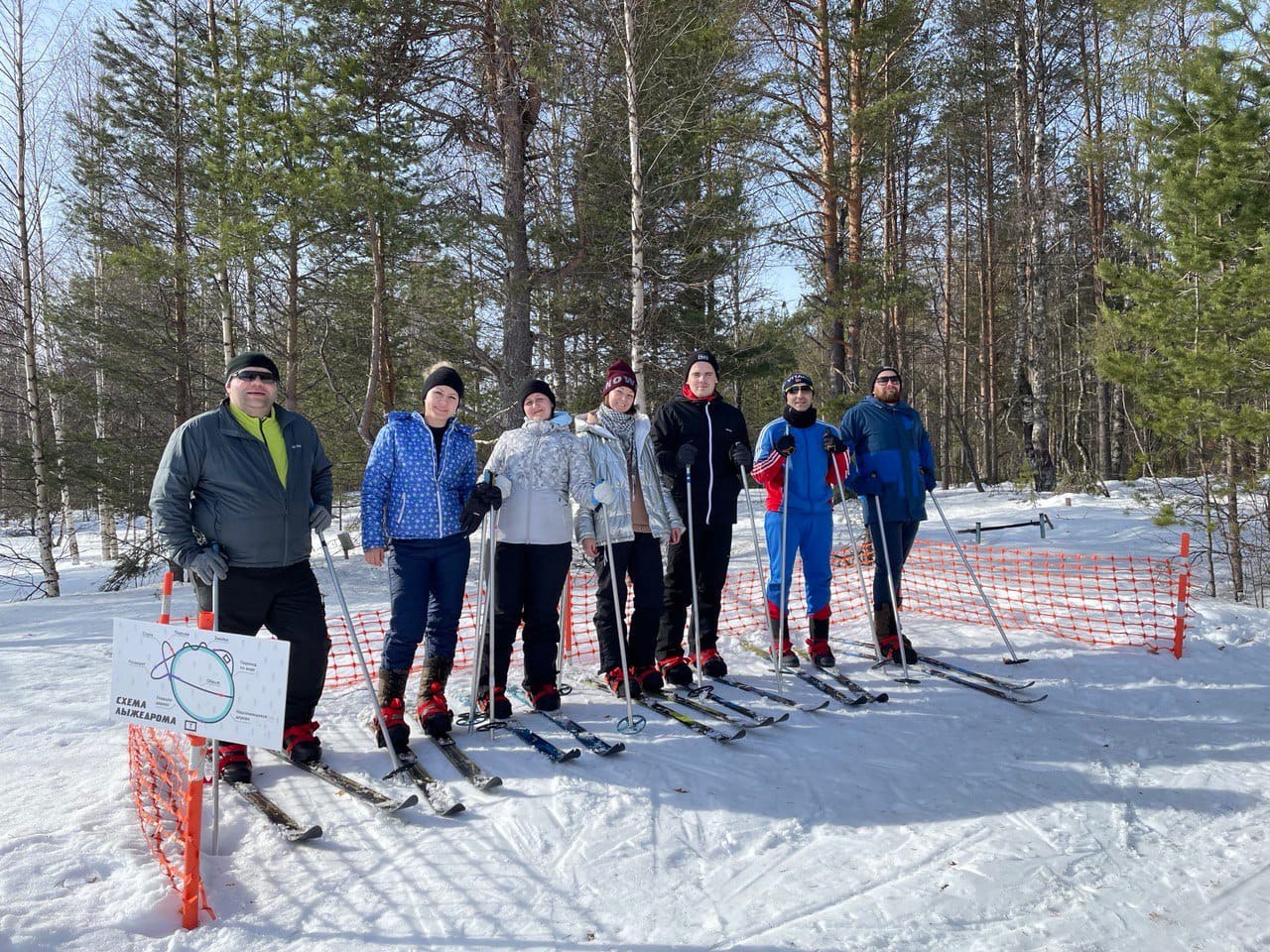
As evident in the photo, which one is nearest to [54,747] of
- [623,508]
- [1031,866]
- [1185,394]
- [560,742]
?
[560,742]

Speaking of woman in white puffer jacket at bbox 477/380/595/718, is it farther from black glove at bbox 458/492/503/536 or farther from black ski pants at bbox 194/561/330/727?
black ski pants at bbox 194/561/330/727

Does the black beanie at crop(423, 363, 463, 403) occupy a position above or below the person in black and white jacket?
above

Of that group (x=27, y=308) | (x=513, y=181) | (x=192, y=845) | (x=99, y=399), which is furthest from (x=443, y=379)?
(x=99, y=399)

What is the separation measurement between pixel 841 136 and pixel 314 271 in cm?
748

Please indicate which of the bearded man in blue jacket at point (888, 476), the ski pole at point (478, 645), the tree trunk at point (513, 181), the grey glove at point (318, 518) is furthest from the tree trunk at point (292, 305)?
the bearded man in blue jacket at point (888, 476)

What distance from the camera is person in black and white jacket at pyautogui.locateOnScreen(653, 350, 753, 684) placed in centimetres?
479

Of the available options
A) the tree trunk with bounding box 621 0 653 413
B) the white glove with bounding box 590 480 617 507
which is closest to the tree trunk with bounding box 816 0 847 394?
the tree trunk with bounding box 621 0 653 413

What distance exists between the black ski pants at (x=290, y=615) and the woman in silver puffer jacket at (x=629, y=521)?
145 cm

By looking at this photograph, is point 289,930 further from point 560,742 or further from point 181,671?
point 560,742

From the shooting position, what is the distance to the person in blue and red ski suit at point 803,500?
5.02 metres

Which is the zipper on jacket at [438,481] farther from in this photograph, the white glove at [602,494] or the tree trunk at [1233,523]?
the tree trunk at [1233,523]

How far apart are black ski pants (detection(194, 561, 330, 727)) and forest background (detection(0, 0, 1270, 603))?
16.9 feet

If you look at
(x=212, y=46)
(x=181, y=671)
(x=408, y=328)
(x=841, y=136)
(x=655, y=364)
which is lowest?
(x=181, y=671)

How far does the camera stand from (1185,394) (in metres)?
7.80
